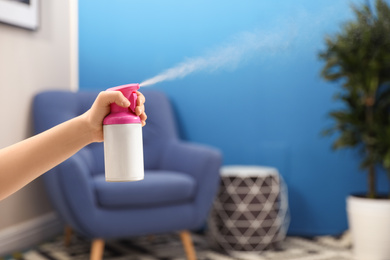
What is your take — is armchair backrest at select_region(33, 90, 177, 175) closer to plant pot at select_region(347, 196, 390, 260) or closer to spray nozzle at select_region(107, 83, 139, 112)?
plant pot at select_region(347, 196, 390, 260)

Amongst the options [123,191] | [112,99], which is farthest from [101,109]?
[123,191]

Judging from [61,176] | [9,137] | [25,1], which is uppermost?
[25,1]

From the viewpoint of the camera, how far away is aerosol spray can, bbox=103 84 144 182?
2.22ft

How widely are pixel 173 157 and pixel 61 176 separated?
665 millimetres

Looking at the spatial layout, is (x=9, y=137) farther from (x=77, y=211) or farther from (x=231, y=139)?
(x=231, y=139)

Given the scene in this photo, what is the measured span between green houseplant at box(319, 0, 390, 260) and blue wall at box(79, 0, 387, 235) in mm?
258

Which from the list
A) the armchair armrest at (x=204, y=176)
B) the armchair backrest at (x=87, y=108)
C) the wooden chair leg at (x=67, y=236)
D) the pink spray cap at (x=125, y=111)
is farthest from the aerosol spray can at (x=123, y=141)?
the wooden chair leg at (x=67, y=236)

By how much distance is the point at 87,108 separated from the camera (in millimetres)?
2523

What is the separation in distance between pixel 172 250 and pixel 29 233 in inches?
30.4

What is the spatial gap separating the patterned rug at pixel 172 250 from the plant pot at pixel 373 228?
0.35 ft

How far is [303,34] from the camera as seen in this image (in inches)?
98.3

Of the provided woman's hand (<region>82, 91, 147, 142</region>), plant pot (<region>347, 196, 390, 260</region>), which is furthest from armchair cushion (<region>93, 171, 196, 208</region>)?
woman's hand (<region>82, 91, 147, 142</region>)

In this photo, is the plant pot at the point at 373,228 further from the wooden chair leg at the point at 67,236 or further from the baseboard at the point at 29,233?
the baseboard at the point at 29,233

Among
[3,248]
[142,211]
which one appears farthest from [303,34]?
[3,248]
